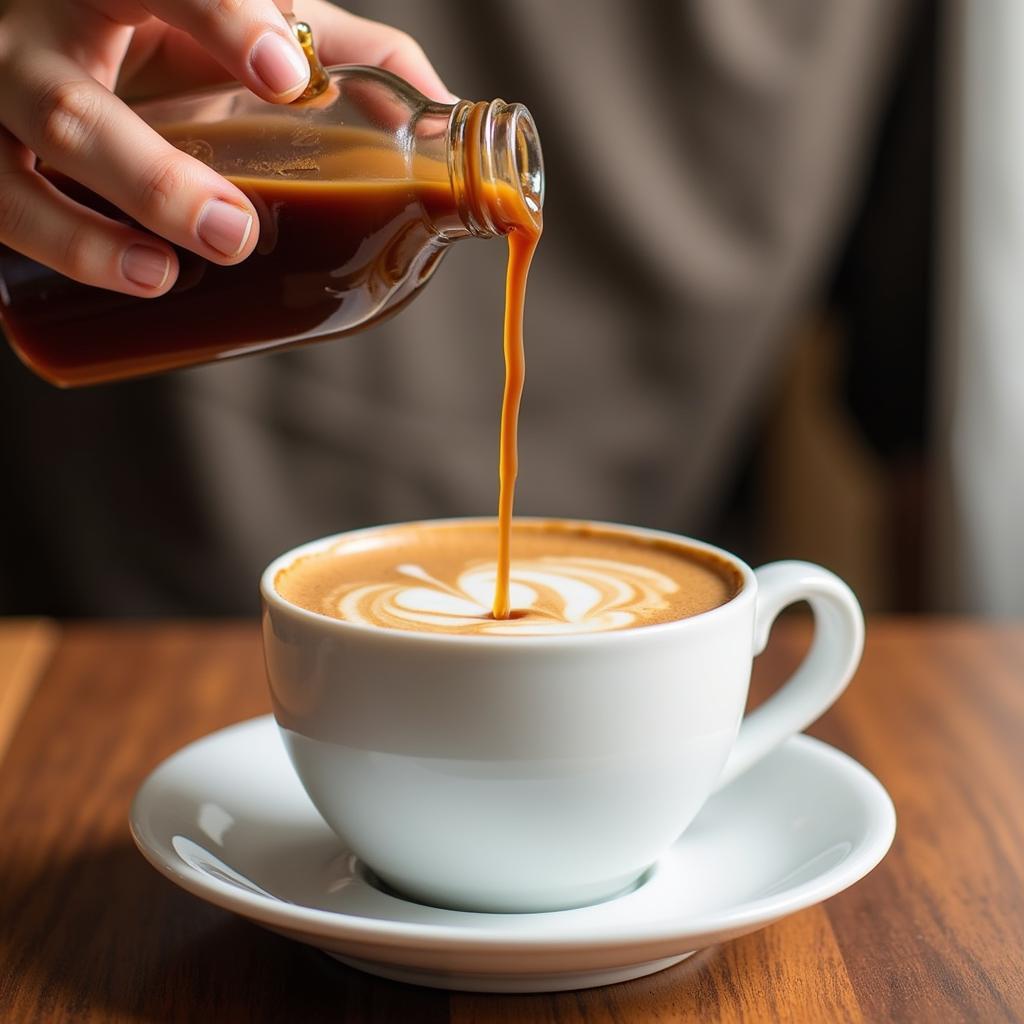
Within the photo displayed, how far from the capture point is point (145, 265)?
0.73 meters

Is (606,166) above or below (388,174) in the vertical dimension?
below

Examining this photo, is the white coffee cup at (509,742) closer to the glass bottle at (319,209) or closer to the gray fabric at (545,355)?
the glass bottle at (319,209)

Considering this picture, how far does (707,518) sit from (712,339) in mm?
479

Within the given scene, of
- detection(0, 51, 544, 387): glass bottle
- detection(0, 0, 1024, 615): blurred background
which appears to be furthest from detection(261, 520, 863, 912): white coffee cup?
detection(0, 0, 1024, 615): blurred background

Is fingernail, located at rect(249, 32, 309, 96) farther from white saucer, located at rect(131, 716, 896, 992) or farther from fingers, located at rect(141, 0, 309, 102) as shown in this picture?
white saucer, located at rect(131, 716, 896, 992)

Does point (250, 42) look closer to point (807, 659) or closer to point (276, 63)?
point (276, 63)

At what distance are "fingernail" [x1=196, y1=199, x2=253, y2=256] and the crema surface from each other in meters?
0.18

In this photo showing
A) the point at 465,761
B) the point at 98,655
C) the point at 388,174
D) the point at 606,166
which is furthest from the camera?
the point at 606,166

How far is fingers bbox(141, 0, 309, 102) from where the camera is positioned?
71cm

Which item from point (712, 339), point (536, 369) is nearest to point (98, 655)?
point (536, 369)

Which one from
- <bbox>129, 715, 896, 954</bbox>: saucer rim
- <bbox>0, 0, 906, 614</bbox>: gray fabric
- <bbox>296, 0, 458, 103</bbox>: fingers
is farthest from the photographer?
<bbox>0, 0, 906, 614</bbox>: gray fabric

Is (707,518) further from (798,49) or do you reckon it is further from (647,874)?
(647,874)

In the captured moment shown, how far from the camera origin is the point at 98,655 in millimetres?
1149

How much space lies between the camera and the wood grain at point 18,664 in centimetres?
100
